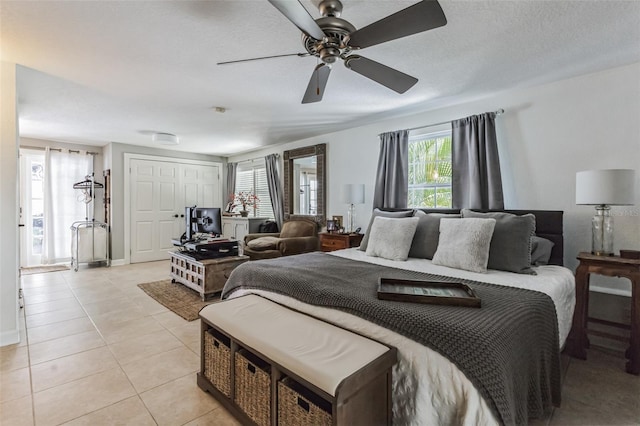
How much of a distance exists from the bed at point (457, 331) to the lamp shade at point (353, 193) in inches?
70.4

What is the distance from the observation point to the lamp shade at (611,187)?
2.14 m

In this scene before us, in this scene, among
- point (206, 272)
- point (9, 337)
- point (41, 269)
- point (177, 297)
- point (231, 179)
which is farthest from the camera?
point (231, 179)

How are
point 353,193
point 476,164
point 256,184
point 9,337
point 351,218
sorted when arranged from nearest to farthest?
point 9,337 → point 476,164 → point 353,193 → point 351,218 → point 256,184

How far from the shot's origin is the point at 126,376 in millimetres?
2020

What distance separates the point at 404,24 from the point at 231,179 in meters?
6.12

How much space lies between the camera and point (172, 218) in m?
6.39

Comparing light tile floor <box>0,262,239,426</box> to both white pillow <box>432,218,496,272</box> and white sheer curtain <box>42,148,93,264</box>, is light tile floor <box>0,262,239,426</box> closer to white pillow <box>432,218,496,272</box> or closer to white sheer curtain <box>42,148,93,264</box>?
white pillow <box>432,218,496,272</box>

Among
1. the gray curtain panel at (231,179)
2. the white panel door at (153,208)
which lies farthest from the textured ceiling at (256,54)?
the gray curtain panel at (231,179)

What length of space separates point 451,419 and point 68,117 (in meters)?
5.28

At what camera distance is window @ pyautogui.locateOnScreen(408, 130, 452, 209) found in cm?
358

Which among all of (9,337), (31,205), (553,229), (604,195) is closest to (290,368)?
(604,195)

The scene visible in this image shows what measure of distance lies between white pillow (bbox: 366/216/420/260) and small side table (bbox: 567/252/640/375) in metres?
1.28

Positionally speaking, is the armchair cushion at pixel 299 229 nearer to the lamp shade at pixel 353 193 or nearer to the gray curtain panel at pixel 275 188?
the gray curtain panel at pixel 275 188

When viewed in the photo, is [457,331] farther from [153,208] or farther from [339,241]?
[153,208]
